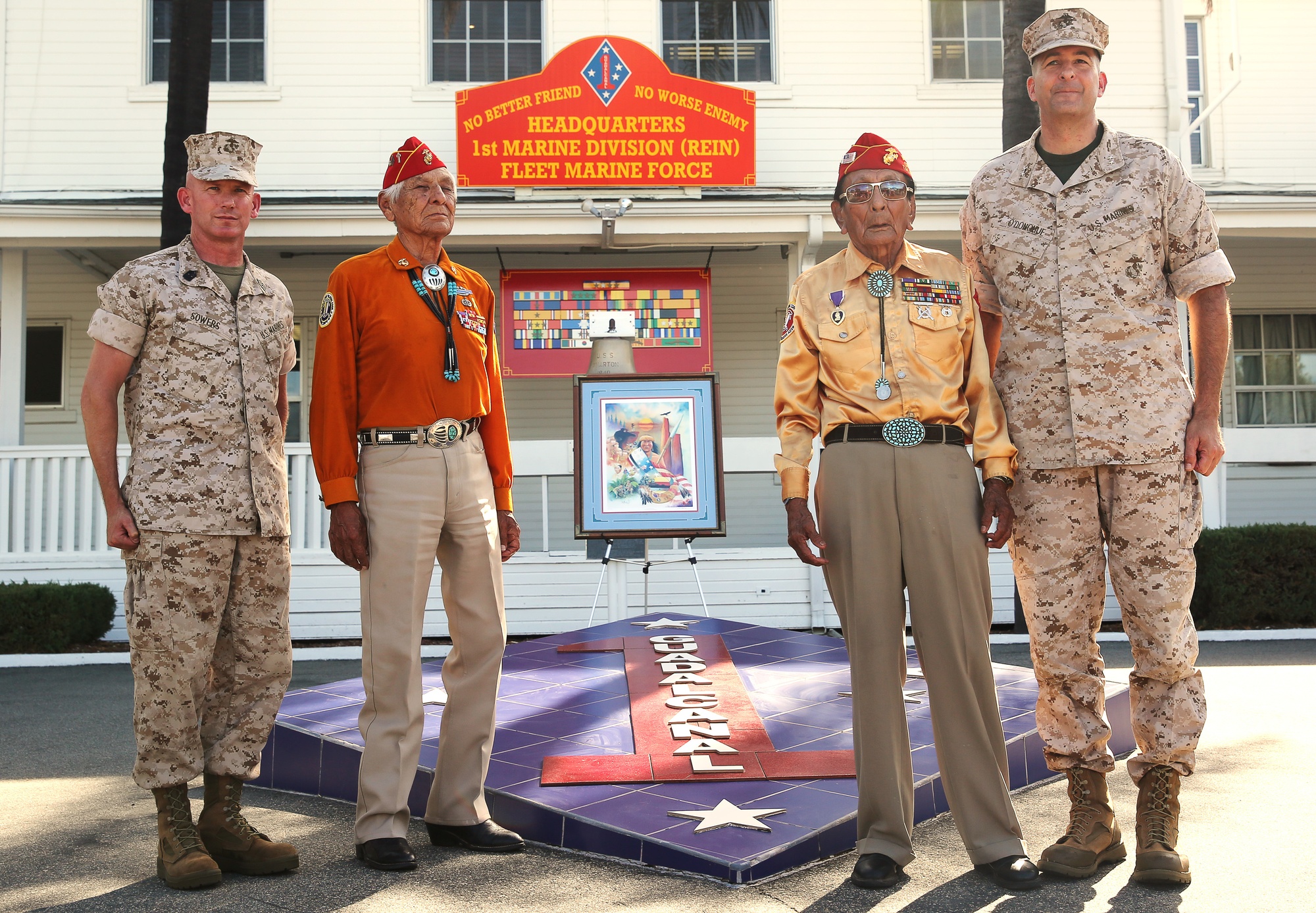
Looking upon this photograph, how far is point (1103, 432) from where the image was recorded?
121 inches

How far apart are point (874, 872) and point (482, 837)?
1.20m

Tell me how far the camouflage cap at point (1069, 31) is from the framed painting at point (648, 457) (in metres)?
3.82

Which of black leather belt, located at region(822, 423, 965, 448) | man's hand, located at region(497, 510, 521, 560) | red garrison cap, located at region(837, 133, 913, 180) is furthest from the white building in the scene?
red garrison cap, located at region(837, 133, 913, 180)

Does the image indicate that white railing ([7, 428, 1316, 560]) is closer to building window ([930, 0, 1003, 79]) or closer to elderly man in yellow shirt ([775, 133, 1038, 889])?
building window ([930, 0, 1003, 79])

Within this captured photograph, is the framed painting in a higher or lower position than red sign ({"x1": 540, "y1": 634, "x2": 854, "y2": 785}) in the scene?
higher

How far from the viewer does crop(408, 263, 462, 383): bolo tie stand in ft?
11.3

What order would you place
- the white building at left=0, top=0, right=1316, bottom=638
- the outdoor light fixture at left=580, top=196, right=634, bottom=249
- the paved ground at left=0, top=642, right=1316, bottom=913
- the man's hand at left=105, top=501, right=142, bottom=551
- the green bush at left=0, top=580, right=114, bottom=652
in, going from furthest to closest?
the outdoor light fixture at left=580, top=196, right=634, bottom=249
the white building at left=0, top=0, right=1316, bottom=638
the green bush at left=0, top=580, right=114, bottom=652
the man's hand at left=105, top=501, right=142, bottom=551
the paved ground at left=0, top=642, right=1316, bottom=913

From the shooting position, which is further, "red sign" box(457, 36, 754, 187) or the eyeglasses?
"red sign" box(457, 36, 754, 187)

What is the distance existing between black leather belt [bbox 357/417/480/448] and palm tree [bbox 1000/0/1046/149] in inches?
249

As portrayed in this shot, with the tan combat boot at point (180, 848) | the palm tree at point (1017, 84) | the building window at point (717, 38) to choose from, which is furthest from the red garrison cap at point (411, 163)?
the building window at point (717, 38)

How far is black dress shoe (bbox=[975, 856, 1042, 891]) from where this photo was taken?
289 centimetres

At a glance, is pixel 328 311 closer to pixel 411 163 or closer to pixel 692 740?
pixel 411 163

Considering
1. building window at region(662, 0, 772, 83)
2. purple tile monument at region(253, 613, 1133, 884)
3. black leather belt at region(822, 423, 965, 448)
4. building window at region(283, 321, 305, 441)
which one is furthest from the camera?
building window at region(283, 321, 305, 441)

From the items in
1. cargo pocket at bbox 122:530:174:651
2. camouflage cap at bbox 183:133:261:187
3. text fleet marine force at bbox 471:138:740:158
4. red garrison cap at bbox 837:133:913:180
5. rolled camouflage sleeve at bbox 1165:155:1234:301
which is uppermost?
text fleet marine force at bbox 471:138:740:158
